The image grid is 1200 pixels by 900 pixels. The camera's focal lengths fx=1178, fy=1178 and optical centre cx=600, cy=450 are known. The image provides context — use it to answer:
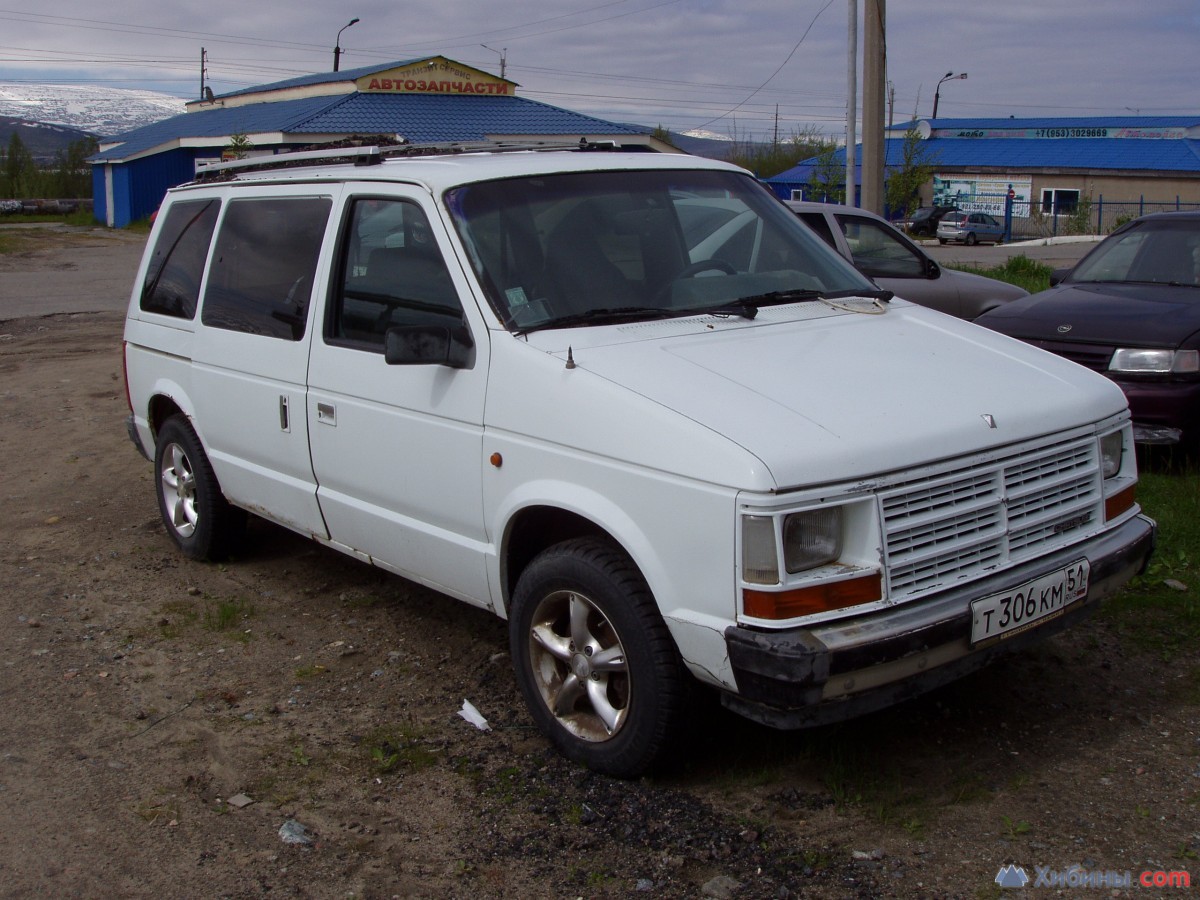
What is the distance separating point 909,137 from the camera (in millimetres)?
51469

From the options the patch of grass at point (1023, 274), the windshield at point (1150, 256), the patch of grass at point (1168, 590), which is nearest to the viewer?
the patch of grass at point (1168, 590)

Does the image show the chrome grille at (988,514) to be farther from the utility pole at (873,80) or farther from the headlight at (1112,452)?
the utility pole at (873,80)

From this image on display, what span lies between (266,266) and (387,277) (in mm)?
969

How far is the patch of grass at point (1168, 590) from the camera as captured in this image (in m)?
4.75

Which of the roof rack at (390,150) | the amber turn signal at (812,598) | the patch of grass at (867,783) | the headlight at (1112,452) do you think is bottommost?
the patch of grass at (867,783)

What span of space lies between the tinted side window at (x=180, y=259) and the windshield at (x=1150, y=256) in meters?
6.07

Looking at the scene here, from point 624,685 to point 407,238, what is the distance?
6.17 ft

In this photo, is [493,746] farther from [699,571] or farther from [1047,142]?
[1047,142]

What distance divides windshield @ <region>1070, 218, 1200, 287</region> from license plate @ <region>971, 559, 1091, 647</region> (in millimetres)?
5194

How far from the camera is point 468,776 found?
152 inches

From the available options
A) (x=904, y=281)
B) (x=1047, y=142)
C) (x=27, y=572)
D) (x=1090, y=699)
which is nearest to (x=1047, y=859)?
(x=1090, y=699)

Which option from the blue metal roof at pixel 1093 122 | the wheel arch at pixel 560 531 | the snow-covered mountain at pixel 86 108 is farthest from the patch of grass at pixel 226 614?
the snow-covered mountain at pixel 86 108

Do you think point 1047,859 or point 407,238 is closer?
point 1047,859

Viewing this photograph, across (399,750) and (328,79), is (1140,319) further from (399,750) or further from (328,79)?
(328,79)
